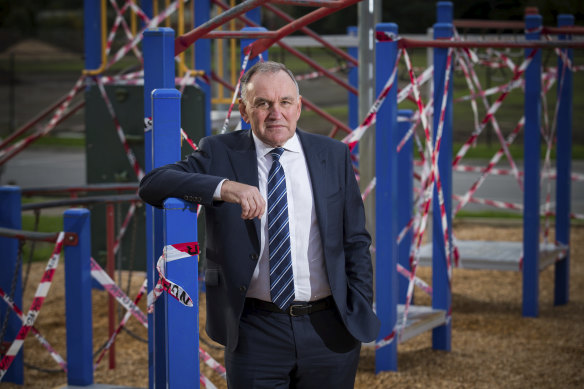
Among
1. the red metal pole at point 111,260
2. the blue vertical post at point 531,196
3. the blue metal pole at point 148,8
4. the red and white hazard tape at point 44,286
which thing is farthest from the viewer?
the blue metal pole at point 148,8

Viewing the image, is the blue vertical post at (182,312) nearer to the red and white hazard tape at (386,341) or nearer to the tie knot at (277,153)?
the tie knot at (277,153)

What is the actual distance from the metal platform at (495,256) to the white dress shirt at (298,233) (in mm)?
4800

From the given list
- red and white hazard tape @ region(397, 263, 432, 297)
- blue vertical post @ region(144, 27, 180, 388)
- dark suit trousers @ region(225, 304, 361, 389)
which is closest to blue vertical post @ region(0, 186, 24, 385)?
blue vertical post @ region(144, 27, 180, 388)

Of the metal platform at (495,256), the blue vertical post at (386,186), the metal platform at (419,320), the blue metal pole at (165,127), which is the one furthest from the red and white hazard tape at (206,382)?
the metal platform at (495,256)

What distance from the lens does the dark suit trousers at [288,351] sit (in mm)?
3039

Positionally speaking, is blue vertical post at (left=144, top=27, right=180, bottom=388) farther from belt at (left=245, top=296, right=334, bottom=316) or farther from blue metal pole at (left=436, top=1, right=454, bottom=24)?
blue metal pole at (left=436, top=1, right=454, bottom=24)

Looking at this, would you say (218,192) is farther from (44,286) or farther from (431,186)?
(431,186)

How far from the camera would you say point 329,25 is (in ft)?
87.6

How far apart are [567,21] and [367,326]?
5705 mm

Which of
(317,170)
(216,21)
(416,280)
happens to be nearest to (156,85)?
(216,21)

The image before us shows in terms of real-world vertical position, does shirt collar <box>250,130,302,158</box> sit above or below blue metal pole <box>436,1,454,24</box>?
below

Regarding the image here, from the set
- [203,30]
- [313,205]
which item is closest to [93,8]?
[203,30]

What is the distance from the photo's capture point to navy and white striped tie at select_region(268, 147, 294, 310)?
119 inches

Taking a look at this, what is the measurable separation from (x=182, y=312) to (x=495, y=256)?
545 centimetres
